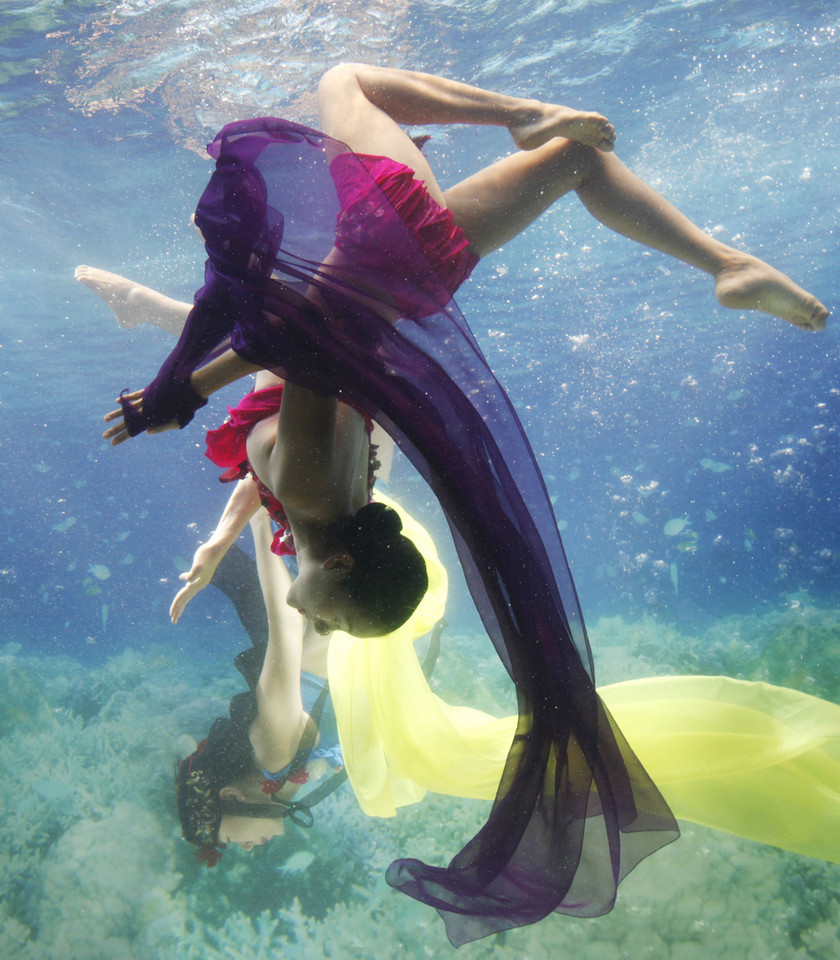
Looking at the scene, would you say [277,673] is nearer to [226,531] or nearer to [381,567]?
[226,531]

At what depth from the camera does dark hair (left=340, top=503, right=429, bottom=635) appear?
1992 mm

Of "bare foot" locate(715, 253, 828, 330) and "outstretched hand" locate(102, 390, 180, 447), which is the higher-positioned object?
"bare foot" locate(715, 253, 828, 330)

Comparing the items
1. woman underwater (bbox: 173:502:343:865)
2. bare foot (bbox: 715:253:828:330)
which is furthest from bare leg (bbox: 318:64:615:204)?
woman underwater (bbox: 173:502:343:865)

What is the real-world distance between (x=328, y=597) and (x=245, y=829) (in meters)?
Answer: 5.25

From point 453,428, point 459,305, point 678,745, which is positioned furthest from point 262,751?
point 459,305

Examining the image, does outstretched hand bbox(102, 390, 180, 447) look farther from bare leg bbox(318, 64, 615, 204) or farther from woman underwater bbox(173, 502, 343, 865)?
woman underwater bbox(173, 502, 343, 865)

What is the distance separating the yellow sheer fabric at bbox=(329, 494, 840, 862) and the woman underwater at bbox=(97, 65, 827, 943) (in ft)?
2.69

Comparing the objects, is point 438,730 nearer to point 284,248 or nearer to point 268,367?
point 268,367

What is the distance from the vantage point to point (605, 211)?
2.61 metres

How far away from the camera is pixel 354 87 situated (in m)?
2.47

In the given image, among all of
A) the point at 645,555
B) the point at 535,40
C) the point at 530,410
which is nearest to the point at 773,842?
the point at 535,40

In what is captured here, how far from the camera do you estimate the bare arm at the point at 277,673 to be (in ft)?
13.6

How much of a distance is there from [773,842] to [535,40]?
12.7 m

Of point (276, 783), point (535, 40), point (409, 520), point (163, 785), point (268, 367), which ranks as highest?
point (535, 40)
